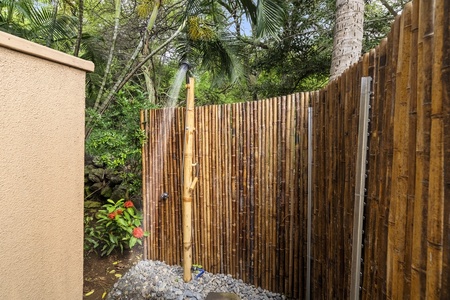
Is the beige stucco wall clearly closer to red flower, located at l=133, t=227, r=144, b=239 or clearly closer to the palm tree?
red flower, located at l=133, t=227, r=144, b=239

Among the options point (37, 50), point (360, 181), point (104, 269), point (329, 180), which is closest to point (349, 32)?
point (329, 180)

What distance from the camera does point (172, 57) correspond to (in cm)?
598

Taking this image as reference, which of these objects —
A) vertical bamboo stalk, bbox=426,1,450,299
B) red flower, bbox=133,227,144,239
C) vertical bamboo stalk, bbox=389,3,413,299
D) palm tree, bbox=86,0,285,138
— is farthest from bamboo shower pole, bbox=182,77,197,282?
vertical bamboo stalk, bbox=426,1,450,299

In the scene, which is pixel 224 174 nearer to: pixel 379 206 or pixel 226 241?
pixel 226 241

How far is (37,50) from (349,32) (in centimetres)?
268

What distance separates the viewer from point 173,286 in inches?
101

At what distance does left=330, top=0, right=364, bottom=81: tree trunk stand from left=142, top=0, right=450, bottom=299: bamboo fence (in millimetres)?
856

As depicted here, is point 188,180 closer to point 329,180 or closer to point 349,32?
point 329,180

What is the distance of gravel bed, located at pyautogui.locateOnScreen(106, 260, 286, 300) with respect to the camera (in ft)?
Result: 8.07

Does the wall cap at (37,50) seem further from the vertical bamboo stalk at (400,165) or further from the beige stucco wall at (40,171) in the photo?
the vertical bamboo stalk at (400,165)

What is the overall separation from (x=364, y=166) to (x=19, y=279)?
1.62 meters

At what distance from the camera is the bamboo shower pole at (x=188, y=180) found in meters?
2.59

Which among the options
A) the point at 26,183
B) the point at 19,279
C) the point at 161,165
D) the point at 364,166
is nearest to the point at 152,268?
the point at 161,165

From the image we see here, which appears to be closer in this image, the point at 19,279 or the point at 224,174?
the point at 19,279
